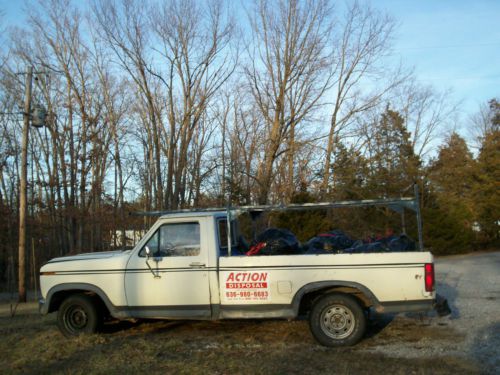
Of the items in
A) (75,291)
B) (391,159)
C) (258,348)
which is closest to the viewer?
(258,348)

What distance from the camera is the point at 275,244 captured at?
766cm

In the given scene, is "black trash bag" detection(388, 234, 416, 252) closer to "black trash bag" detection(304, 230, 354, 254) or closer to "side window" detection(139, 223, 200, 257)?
"black trash bag" detection(304, 230, 354, 254)

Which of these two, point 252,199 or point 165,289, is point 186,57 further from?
point 165,289

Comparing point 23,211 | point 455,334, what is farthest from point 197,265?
point 23,211

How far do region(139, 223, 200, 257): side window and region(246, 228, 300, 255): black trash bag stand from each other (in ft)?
2.87

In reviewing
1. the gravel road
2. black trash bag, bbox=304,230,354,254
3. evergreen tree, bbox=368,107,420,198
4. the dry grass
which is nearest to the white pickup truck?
the dry grass

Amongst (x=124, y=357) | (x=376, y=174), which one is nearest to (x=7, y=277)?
(x=376, y=174)

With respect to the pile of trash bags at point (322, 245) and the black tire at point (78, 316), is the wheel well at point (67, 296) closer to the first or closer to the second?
the black tire at point (78, 316)

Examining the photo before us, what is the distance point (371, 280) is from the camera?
22.7ft

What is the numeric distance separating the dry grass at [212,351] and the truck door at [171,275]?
0.50m

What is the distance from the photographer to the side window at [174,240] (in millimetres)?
7570

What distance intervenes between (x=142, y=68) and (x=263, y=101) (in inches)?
281

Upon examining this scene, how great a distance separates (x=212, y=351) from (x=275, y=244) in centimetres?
180

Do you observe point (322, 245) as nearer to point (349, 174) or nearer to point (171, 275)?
point (171, 275)
